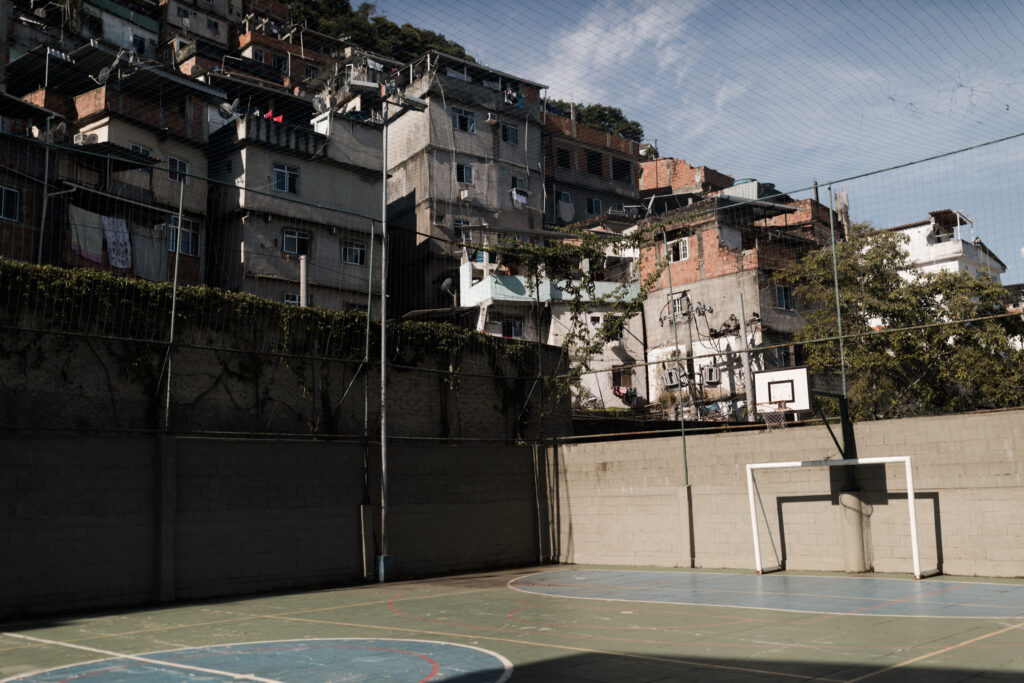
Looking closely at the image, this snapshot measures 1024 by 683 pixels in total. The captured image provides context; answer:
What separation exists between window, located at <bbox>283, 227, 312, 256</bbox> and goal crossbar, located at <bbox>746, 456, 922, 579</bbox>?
70.7ft

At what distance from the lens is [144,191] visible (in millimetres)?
30531

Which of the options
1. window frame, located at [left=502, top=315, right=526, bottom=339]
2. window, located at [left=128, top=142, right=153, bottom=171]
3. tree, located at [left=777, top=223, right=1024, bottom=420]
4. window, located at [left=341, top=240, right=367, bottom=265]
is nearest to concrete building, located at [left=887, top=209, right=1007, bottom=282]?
tree, located at [left=777, top=223, right=1024, bottom=420]

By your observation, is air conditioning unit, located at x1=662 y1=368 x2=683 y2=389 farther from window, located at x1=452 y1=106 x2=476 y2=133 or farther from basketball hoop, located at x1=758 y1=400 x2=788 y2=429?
basketball hoop, located at x1=758 y1=400 x2=788 y2=429

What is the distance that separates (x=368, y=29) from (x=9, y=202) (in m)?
38.2

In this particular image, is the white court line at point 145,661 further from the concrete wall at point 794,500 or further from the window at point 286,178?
the window at point 286,178

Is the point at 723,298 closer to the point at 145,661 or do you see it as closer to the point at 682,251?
the point at 682,251

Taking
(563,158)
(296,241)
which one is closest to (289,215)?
(296,241)

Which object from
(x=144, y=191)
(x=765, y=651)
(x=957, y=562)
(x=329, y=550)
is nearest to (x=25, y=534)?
(x=329, y=550)

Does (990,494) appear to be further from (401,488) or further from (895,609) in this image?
(401,488)

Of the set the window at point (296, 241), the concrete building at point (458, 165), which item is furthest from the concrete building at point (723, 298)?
the window at point (296, 241)

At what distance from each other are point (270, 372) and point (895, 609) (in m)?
12.0

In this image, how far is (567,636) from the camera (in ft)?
31.8

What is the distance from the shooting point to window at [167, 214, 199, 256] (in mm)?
30312

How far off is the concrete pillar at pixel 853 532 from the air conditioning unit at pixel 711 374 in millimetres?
20021
